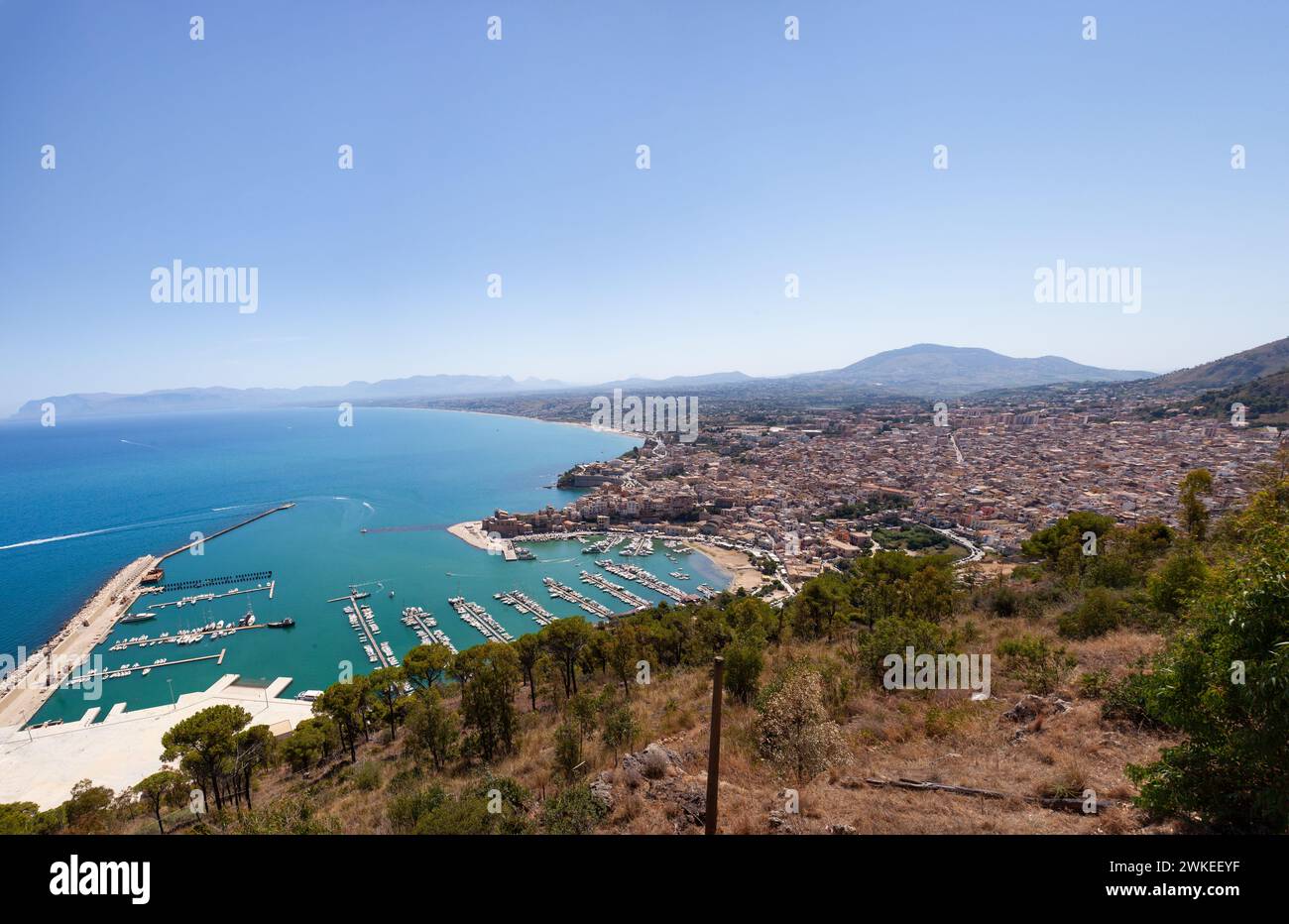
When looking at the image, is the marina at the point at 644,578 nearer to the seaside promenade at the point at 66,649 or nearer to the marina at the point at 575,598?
the marina at the point at 575,598

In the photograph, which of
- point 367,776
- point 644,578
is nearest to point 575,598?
point 644,578

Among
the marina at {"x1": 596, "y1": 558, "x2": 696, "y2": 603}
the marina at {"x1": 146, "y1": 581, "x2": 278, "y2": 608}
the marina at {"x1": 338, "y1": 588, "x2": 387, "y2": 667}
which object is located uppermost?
the marina at {"x1": 596, "y1": 558, "x2": 696, "y2": 603}

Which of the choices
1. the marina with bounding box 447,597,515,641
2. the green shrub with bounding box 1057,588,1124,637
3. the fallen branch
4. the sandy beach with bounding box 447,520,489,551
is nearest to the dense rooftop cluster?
the sandy beach with bounding box 447,520,489,551

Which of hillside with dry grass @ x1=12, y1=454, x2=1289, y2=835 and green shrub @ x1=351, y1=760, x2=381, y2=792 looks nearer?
hillside with dry grass @ x1=12, y1=454, x2=1289, y2=835

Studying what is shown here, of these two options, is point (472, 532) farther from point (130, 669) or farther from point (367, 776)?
point (367, 776)

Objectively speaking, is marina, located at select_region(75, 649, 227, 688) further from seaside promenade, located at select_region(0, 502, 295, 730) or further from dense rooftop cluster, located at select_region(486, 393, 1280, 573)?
dense rooftop cluster, located at select_region(486, 393, 1280, 573)
